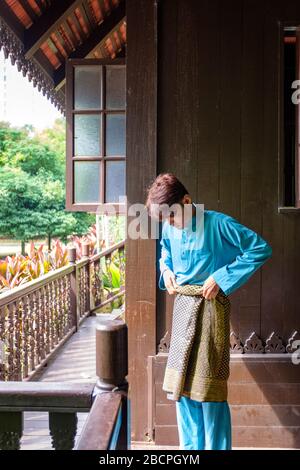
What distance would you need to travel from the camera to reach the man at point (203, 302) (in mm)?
2424

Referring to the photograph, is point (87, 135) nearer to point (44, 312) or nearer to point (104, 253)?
point (44, 312)

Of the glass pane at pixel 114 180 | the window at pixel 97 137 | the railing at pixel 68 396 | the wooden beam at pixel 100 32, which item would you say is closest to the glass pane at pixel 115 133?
the window at pixel 97 137

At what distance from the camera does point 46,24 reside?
14.4 ft

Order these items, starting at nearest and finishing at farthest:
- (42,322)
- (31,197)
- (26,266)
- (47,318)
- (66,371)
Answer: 1. (66,371)
2. (42,322)
3. (47,318)
4. (26,266)
5. (31,197)

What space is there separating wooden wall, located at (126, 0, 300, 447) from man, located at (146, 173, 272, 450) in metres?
0.78

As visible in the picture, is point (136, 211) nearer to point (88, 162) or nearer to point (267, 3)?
point (88, 162)

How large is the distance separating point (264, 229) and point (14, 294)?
6.46 feet

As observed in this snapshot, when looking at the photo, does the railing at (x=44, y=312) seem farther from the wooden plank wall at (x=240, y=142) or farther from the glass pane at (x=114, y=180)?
the wooden plank wall at (x=240, y=142)

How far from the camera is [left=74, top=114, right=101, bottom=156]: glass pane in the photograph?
399 centimetres

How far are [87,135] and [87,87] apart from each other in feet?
1.29

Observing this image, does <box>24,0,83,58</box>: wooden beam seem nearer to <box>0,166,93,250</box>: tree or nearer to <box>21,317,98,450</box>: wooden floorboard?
<box>21,317,98,450</box>: wooden floorboard

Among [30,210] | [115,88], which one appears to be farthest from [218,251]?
[30,210]

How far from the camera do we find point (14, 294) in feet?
13.0
